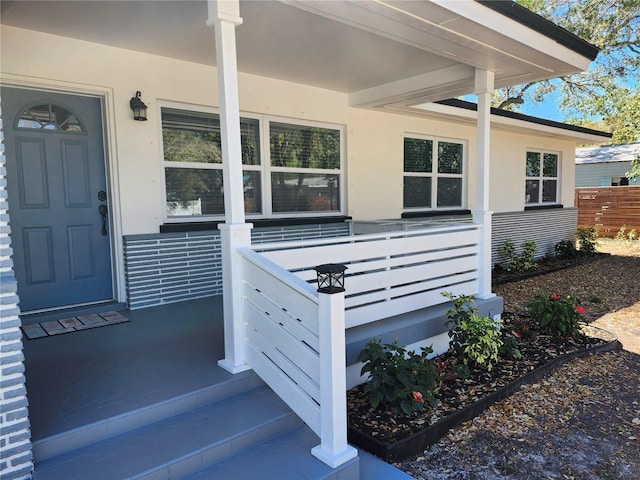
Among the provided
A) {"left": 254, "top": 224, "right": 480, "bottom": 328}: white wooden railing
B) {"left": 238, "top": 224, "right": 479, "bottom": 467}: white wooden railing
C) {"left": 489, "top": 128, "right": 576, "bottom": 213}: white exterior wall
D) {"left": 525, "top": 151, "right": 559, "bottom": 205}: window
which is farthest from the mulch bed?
{"left": 525, "top": 151, "right": 559, "bottom": 205}: window

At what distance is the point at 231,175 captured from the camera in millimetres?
2689

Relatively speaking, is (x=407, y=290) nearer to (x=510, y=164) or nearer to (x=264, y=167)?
(x=264, y=167)

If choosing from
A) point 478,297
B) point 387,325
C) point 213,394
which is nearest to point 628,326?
point 478,297

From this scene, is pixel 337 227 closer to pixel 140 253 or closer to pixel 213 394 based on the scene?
pixel 140 253

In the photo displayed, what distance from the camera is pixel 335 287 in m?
2.01

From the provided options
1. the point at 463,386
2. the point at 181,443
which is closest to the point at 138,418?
the point at 181,443

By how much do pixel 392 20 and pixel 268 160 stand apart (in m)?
2.50

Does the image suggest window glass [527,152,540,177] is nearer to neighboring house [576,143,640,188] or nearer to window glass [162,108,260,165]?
window glass [162,108,260,165]

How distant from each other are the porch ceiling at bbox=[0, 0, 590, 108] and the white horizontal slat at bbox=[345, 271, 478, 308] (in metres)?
2.16

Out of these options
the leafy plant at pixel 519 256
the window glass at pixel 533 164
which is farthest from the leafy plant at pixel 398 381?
the window glass at pixel 533 164

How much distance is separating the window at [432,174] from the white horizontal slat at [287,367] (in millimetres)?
4955

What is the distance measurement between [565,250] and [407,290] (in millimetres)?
7949

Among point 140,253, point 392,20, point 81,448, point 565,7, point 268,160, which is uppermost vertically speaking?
point 565,7

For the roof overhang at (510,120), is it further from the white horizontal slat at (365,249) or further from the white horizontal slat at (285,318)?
the white horizontal slat at (285,318)
